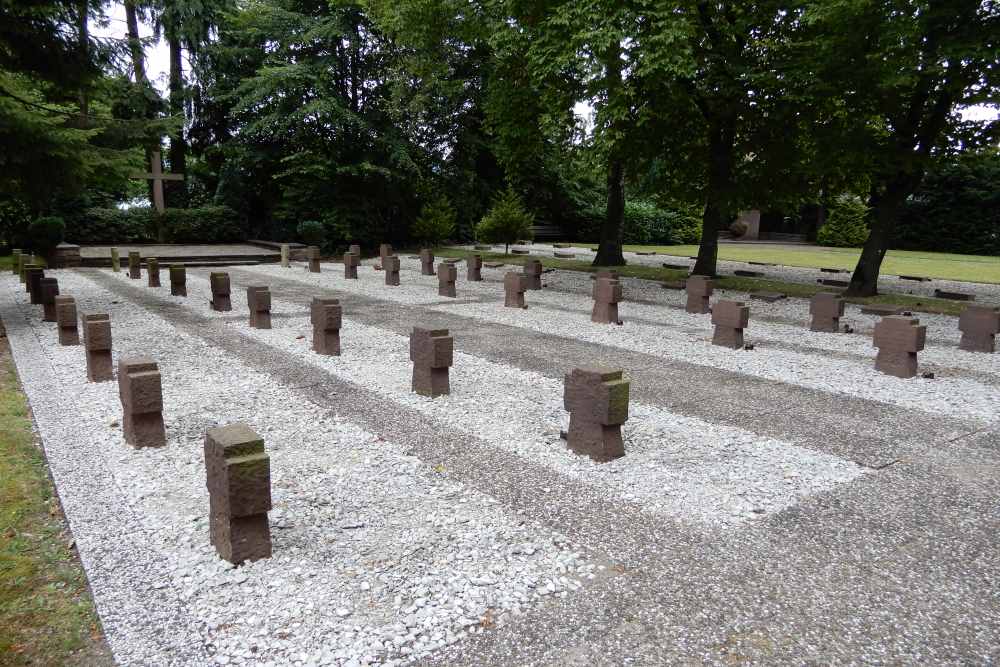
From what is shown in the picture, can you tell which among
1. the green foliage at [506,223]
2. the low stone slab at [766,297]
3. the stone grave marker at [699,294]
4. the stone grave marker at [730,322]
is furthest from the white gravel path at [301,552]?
the green foliage at [506,223]

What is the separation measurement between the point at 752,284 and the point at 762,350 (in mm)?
7617

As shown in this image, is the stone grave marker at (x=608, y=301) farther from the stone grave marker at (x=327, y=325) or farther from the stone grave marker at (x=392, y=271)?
the stone grave marker at (x=392, y=271)

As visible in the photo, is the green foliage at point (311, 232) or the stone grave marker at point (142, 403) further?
the green foliage at point (311, 232)

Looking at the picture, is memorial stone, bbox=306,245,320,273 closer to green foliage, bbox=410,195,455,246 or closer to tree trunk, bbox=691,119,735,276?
green foliage, bbox=410,195,455,246

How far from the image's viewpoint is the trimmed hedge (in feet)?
75.9

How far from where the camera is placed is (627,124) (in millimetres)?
14773

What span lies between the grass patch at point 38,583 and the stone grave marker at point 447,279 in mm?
9318

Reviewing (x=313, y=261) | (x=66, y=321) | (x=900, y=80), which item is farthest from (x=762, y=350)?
(x=313, y=261)

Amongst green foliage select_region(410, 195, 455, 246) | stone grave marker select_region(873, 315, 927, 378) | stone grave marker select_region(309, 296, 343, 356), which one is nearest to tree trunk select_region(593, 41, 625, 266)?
green foliage select_region(410, 195, 455, 246)

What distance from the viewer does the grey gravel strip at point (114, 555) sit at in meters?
2.73

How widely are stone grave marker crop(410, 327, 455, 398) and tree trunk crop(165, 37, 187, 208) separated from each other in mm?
23886

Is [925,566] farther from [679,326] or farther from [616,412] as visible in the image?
[679,326]

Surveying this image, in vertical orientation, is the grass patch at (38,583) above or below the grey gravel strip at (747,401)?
below

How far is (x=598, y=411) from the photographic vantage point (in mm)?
4793
